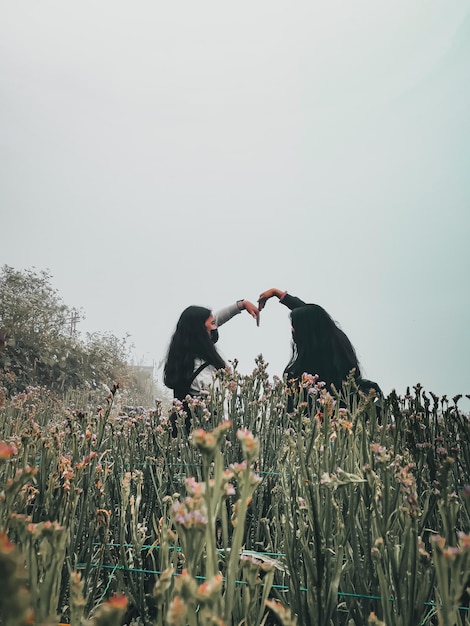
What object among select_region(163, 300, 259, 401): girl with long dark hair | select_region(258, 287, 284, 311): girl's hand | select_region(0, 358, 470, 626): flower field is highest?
select_region(258, 287, 284, 311): girl's hand

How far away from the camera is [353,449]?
4.30 ft

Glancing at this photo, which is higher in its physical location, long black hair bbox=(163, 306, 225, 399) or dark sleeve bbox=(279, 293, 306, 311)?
dark sleeve bbox=(279, 293, 306, 311)

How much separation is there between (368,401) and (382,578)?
43cm

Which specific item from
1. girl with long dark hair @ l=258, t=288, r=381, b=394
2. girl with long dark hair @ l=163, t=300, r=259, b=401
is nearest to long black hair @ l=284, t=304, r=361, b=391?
girl with long dark hair @ l=258, t=288, r=381, b=394

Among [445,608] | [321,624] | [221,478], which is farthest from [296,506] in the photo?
[221,478]

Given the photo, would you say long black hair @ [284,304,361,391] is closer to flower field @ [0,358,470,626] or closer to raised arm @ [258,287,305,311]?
raised arm @ [258,287,305,311]

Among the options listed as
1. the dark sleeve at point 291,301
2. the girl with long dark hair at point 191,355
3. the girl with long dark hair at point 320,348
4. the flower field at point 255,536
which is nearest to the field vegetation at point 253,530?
the flower field at point 255,536

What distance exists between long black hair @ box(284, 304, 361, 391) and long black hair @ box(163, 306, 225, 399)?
0.77 meters

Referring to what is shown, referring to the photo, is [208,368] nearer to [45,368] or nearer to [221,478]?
[221,478]

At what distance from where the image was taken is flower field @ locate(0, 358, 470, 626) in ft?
1.90

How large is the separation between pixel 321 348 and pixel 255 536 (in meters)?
2.84

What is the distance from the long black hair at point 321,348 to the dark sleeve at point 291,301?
992 millimetres

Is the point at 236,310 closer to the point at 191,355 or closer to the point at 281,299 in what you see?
the point at 281,299

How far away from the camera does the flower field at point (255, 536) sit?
1.90 feet
